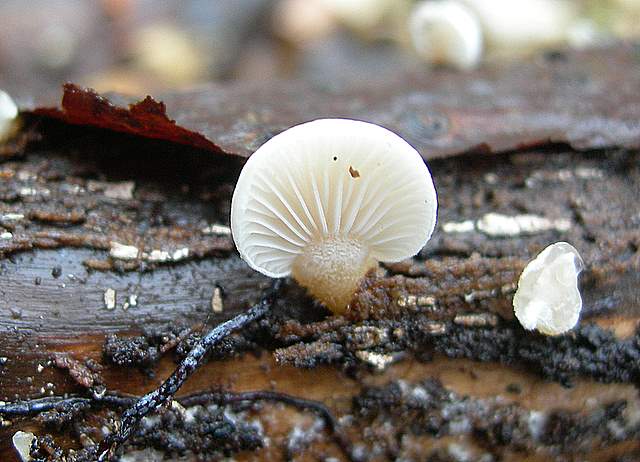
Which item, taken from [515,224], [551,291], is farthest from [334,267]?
[515,224]

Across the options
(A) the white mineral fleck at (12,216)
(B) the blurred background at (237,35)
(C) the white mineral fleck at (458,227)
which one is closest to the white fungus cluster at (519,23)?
(B) the blurred background at (237,35)

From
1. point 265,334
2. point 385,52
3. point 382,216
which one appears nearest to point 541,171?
point 382,216

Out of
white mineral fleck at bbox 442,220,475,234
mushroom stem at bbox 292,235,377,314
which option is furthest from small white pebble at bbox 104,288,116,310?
white mineral fleck at bbox 442,220,475,234

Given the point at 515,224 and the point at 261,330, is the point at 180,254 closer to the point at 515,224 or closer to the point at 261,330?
the point at 261,330

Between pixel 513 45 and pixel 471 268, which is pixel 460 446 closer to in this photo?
pixel 471 268

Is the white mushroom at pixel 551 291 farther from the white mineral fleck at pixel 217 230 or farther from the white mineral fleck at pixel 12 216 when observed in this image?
the white mineral fleck at pixel 12 216
